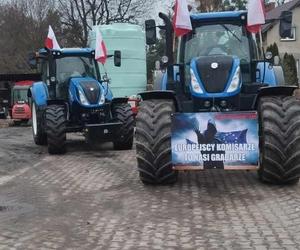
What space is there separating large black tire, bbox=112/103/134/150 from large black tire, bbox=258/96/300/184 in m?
6.00

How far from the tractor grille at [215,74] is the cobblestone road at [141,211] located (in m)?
1.41

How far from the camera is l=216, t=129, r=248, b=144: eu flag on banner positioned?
835 centimetres

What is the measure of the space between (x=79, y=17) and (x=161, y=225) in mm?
41283

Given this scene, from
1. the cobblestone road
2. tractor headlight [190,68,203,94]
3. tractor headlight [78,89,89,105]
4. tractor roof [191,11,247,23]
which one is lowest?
the cobblestone road

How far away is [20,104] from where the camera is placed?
107 ft

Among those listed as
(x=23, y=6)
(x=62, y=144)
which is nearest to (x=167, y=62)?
(x=62, y=144)

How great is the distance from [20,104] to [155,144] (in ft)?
82.9

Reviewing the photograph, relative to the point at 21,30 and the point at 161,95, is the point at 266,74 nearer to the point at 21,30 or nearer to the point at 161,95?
the point at 161,95

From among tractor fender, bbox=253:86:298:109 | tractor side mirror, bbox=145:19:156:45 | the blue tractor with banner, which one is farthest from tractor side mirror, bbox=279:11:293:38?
tractor side mirror, bbox=145:19:156:45

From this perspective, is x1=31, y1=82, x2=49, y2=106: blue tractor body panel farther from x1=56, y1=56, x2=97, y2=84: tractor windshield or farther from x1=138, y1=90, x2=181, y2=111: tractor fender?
x1=138, y1=90, x2=181, y2=111: tractor fender

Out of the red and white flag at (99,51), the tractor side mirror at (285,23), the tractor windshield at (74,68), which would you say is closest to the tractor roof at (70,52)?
the tractor windshield at (74,68)

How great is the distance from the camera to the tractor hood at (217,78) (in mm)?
8812

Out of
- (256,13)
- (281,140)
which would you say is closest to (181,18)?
(256,13)

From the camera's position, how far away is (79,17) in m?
46.5
